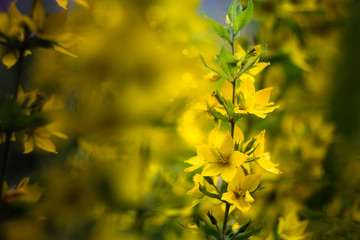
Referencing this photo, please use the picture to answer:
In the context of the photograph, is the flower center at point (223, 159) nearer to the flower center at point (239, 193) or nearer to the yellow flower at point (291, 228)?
the flower center at point (239, 193)

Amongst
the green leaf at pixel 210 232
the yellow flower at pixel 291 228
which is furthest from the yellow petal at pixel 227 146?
the yellow flower at pixel 291 228

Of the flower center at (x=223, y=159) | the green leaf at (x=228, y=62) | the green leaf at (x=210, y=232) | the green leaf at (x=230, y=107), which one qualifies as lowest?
the green leaf at (x=210, y=232)

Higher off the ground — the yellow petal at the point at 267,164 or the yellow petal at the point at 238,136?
the yellow petal at the point at 238,136

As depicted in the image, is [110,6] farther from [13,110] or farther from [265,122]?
[265,122]

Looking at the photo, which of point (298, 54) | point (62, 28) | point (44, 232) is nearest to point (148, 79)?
point (62, 28)

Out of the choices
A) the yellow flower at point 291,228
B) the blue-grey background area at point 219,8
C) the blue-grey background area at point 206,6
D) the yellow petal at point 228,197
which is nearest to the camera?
the yellow petal at point 228,197

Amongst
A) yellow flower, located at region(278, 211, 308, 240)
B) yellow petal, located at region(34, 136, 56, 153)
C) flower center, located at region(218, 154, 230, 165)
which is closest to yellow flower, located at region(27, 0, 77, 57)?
yellow petal, located at region(34, 136, 56, 153)

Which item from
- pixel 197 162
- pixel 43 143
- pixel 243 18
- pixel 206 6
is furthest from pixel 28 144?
pixel 206 6
